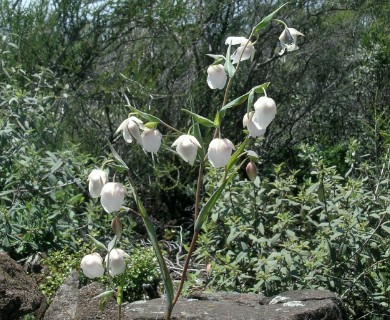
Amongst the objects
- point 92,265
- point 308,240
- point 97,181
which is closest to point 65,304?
point 92,265

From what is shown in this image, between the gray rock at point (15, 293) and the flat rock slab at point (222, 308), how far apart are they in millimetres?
171

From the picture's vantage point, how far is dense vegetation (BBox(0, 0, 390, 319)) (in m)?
5.98

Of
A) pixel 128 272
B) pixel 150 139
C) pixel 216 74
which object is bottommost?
pixel 150 139

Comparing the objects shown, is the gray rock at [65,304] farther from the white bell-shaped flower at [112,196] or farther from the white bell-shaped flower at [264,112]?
the white bell-shaped flower at [264,112]

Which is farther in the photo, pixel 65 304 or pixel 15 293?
pixel 65 304

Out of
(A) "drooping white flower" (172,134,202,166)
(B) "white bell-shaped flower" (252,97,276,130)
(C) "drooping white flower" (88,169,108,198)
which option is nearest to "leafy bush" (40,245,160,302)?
(C) "drooping white flower" (88,169,108,198)

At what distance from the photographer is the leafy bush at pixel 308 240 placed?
229 inches

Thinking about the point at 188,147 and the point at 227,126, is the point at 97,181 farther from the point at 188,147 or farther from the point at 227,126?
the point at 227,126

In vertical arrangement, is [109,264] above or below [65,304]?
below

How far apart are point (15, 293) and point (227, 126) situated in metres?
6.07

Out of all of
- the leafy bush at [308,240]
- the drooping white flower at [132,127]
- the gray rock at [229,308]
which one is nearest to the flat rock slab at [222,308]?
the gray rock at [229,308]

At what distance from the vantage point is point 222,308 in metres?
4.71

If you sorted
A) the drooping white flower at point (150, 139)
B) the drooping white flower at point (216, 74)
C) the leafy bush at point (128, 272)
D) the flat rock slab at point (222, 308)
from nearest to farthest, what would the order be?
the drooping white flower at point (150, 139)
the drooping white flower at point (216, 74)
the flat rock slab at point (222, 308)
the leafy bush at point (128, 272)

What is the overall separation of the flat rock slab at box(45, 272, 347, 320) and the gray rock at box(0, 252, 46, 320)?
0.17m
